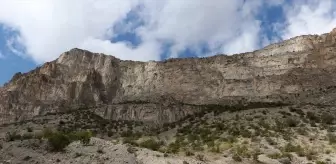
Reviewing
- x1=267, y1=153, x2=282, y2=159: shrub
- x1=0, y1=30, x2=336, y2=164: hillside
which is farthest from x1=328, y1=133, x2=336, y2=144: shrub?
x1=267, y1=153, x2=282, y2=159: shrub

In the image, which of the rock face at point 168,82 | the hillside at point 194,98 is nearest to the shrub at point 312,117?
the hillside at point 194,98

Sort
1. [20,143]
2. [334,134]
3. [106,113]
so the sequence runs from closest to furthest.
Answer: [20,143] → [334,134] → [106,113]

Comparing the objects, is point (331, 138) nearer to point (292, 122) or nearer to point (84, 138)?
point (292, 122)

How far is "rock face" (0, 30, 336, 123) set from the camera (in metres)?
76.6

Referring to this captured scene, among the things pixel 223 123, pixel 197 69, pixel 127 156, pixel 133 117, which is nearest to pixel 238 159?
pixel 127 156

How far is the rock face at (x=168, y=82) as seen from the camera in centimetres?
7662

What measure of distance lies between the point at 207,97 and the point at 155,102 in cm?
882

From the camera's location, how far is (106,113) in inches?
3017

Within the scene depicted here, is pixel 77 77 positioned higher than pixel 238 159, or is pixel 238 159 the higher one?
pixel 77 77

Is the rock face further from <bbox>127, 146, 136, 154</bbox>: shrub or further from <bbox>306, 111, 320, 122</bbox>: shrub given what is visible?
<bbox>127, 146, 136, 154</bbox>: shrub

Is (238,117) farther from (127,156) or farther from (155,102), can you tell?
(155,102)

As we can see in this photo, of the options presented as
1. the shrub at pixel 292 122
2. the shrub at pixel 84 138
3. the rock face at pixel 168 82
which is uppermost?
the rock face at pixel 168 82

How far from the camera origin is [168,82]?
294ft

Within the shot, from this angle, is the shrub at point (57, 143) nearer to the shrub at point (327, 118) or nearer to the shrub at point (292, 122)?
the shrub at point (292, 122)
